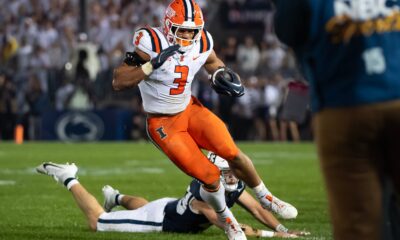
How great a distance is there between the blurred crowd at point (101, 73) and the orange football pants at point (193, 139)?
1312cm

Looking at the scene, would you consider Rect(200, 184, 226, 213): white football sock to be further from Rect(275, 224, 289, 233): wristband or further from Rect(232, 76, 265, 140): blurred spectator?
Rect(232, 76, 265, 140): blurred spectator

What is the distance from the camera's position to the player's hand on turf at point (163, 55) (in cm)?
624

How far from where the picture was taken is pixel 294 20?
3584mm

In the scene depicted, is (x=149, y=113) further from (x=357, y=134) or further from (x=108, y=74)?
(x=108, y=74)

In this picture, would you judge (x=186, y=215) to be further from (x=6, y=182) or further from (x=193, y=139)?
(x=6, y=182)

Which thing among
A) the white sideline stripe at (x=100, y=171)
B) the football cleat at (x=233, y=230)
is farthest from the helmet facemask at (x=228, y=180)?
the white sideline stripe at (x=100, y=171)

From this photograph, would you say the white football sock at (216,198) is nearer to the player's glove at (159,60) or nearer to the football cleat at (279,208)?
the football cleat at (279,208)

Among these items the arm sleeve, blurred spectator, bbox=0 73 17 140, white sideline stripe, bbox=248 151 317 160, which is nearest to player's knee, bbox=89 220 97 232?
the arm sleeve

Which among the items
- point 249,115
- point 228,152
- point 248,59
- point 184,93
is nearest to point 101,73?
point 248,59

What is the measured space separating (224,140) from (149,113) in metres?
0.64

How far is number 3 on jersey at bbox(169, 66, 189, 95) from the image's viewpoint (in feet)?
22.4

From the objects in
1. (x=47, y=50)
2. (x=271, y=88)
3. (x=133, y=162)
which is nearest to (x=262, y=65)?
(x=271, y=88)

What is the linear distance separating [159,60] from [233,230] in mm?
1135

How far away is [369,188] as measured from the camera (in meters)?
3.42
